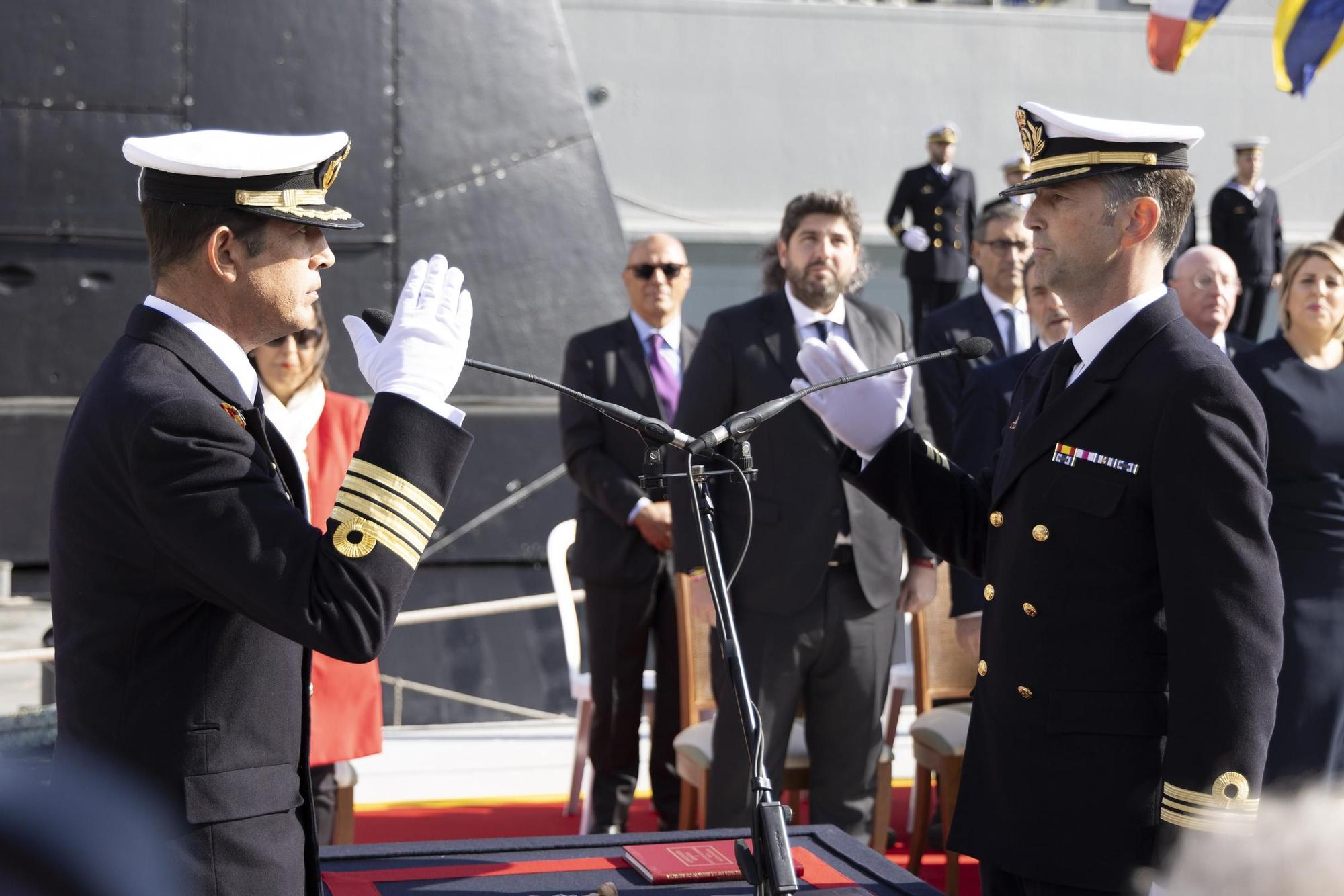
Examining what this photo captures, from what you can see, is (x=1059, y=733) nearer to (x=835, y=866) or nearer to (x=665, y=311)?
(x=835, y=866)

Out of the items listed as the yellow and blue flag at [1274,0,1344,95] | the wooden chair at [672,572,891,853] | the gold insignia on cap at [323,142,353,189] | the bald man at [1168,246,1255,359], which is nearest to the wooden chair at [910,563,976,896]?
the wooden chair at [672,572,891,853]

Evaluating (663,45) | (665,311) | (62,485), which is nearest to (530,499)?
(665,311)

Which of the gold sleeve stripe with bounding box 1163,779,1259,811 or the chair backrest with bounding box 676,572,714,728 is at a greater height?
the gold sleeve stripe with bounding box 1163,779,1259,811

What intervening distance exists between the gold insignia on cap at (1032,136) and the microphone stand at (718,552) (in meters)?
0.34

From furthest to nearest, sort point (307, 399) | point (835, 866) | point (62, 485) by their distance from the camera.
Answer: point (307, 399) < point (835, 866) < point (62, 485)

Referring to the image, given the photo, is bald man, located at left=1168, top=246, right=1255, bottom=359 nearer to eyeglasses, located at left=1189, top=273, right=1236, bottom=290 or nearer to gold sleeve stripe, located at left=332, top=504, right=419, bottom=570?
eyeglasses, located at left=1189, top=273, right=1236, bottom=290

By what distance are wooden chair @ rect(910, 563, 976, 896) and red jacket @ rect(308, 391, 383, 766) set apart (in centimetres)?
164

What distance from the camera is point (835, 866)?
7.25ft

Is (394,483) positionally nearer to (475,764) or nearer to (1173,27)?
(475,764)

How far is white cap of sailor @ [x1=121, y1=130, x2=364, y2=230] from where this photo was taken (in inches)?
69.2

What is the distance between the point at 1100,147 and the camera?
84.7 inches

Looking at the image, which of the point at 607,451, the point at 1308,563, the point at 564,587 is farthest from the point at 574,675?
the point at 1308,563

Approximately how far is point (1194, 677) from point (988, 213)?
4010mm

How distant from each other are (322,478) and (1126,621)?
2299 millimetres
